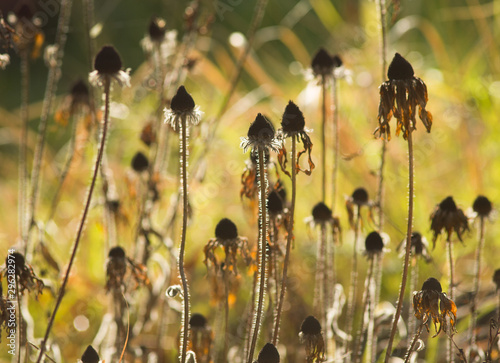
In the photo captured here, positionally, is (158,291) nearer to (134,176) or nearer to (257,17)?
(134,176)

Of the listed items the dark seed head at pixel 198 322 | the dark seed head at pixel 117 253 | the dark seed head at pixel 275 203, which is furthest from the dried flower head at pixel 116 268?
the dark seed head at pixel 275 203

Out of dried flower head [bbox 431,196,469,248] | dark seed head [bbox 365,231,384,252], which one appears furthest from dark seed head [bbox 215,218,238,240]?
dried flower head [bbox 431,196,469,248]

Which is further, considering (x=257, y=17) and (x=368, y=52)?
(x=368, y=52)

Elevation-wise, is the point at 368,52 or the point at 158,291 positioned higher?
the point at 368,52

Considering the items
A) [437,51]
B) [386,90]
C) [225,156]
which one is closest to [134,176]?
[386,90]

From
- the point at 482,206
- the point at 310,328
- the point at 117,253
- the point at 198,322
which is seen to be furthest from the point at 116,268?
the point at 482,206

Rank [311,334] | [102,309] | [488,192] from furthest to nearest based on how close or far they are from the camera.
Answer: [488,192], [102,309], [311,334]

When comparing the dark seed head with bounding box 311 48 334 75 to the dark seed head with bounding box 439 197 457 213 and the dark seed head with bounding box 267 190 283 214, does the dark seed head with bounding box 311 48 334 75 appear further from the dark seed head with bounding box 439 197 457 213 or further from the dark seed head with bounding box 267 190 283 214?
the dark seed head with bounding box 439 197 457 213
